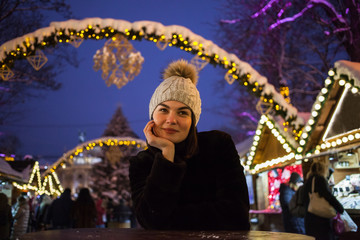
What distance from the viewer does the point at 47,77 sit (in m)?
16.4

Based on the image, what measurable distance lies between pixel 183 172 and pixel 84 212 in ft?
28.8

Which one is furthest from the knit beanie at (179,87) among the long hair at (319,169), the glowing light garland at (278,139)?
the glowing light garland at (278,139)

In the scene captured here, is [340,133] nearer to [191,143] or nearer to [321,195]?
[321,195]

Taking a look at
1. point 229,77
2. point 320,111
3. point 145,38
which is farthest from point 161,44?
point 320,111

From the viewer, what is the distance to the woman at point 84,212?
990 cm

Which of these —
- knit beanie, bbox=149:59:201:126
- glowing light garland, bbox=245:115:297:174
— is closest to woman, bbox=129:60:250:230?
knit beanie, bbox=149:59:201:126

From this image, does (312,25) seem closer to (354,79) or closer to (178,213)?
(354,79)

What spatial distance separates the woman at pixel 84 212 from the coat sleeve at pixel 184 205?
8322 millimetres

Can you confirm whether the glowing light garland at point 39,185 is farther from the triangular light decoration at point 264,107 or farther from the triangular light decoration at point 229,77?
the triangular light decoration at point 264,107

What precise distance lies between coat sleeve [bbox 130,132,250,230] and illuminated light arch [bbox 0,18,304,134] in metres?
6.25

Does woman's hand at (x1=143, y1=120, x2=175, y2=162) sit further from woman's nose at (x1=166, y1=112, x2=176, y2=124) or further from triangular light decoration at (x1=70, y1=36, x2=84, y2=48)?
triangular light decoration at (x1=70, y1=36, x2=84, y2=48)

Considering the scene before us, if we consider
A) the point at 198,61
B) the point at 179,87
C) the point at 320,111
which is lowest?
the point at 179,87

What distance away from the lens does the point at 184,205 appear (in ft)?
6.72

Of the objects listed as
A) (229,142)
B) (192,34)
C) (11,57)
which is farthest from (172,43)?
(229,142)
